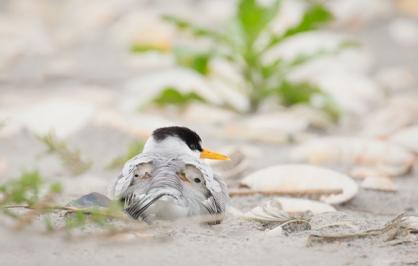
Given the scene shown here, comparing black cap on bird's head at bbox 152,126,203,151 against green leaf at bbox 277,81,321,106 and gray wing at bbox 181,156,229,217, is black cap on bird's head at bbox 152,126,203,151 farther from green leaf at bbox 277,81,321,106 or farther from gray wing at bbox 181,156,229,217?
green leaf at bbox 277,81,321,106

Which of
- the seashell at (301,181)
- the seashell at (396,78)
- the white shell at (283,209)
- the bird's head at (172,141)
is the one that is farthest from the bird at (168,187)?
the seashell at (396,78)

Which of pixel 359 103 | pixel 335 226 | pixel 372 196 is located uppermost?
pixel 359 103

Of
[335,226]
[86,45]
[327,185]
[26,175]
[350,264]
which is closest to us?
[350,264]

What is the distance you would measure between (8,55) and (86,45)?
3.43ft

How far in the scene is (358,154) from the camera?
13.2 ft

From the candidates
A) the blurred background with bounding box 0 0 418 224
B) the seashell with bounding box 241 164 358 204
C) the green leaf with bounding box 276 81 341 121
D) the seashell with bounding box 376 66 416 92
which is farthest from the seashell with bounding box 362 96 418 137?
the seashell with bounding box 241 164 358 204

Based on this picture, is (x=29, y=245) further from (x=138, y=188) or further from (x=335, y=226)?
(x=335, y=226)

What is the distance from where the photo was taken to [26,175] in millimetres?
2396

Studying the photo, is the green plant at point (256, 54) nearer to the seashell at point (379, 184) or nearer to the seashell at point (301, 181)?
the seashell at point (379, 184)

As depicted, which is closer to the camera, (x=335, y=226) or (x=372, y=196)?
(x=335, y=226)

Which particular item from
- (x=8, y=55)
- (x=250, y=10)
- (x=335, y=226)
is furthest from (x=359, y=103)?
Answer: (x=335, y=226)

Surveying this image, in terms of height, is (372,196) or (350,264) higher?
(372,196)

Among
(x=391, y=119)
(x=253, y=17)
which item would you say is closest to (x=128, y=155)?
(x=253, y=17)

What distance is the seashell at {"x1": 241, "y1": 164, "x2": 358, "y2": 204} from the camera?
3318 millimetres
